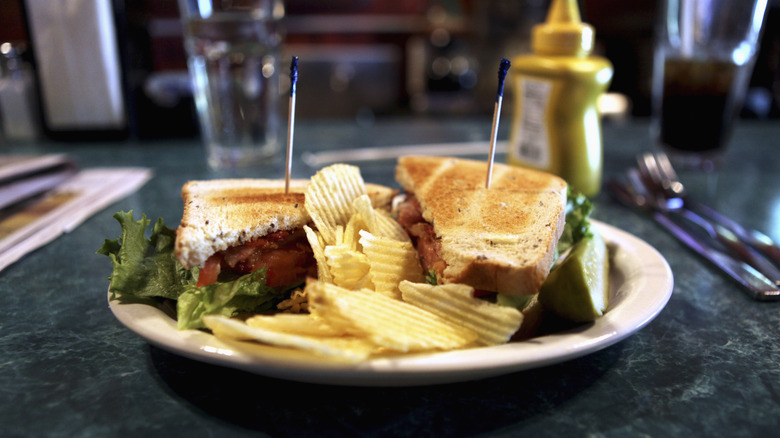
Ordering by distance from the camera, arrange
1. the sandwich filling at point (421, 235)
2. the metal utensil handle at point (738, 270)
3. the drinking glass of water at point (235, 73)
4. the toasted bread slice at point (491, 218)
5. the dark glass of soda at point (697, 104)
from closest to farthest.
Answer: the toasted bread slice at point (491, 218) → the sandwich filling at point (421, 235) → the metal utensil handle at point (738, 270) → the dark glass of soda at point (697, 104) → the drinking glass of water at point (235, 73)

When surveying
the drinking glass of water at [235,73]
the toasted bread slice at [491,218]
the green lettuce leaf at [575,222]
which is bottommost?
the green lettuce leaf at [575,222]

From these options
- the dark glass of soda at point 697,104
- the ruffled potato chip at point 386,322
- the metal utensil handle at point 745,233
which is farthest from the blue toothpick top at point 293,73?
the dark glass of soda at point 697,104

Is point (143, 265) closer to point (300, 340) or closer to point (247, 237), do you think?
point (247, 237)

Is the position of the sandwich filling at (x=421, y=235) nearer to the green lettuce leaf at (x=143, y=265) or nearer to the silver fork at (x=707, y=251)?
the green lettuce leaf at (x=143, y=265)

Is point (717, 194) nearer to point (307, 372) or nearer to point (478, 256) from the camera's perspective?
point (478, 256)

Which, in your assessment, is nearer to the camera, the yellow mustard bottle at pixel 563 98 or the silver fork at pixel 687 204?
the silver fork at pixel 687 204

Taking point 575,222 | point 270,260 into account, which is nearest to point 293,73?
point 270,260

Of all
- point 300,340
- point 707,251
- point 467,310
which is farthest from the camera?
point 707,251

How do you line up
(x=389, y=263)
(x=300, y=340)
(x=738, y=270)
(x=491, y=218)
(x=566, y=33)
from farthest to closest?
(x=566, y=33) < (x=738, y=270) < (x=491, y=218) < (x=389, y=263) < (x=300, y=340)
